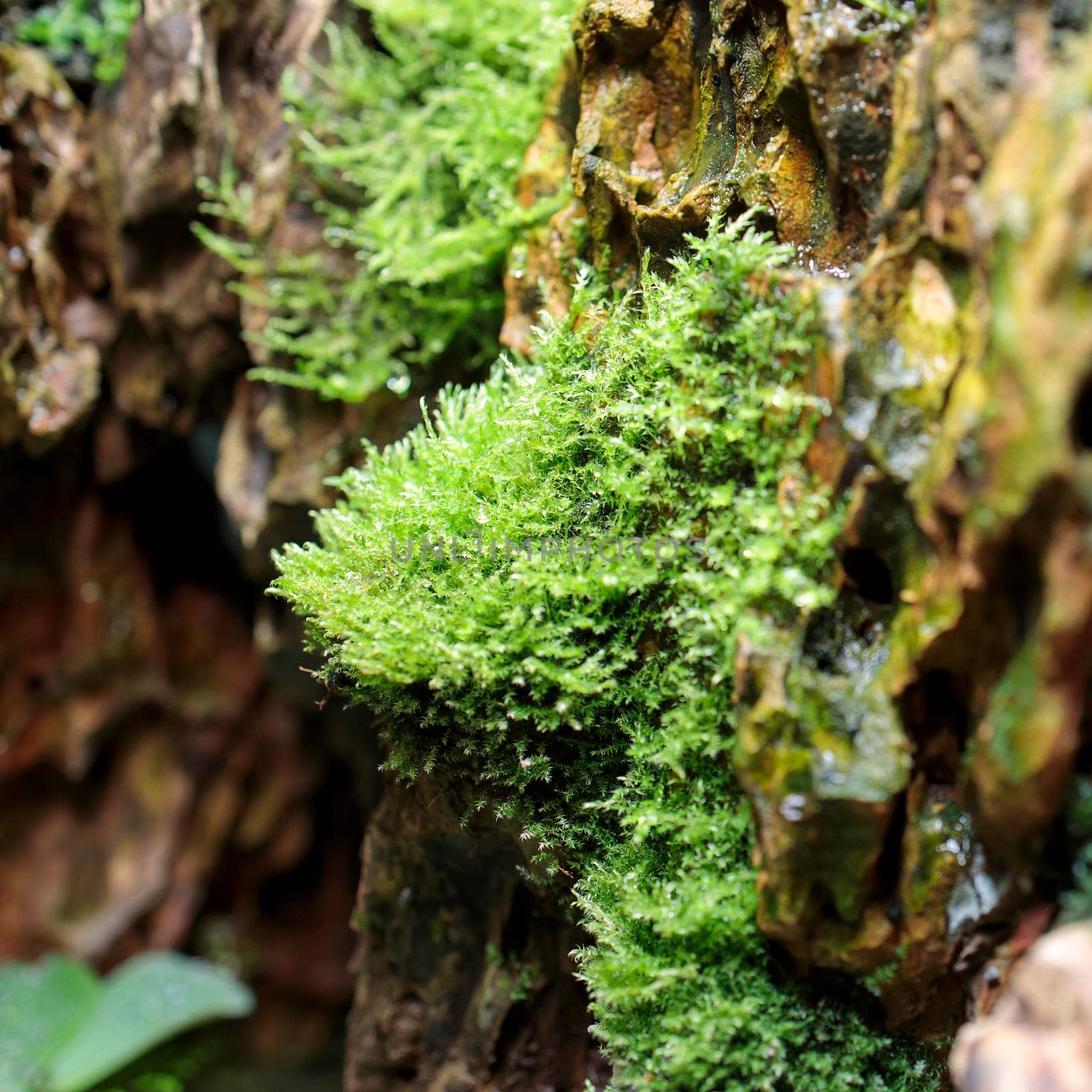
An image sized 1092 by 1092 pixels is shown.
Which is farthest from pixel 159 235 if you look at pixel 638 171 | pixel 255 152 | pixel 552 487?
pixel 552 487

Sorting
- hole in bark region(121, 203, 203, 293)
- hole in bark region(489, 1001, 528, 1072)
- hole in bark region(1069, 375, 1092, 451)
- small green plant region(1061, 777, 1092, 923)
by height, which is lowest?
hole in bark region(489, 1001, 528, 1072)

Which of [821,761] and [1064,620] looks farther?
[821,761]

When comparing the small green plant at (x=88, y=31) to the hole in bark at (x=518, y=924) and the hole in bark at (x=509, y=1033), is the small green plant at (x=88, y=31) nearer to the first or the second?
the hole in bark at (x=518, y=924)

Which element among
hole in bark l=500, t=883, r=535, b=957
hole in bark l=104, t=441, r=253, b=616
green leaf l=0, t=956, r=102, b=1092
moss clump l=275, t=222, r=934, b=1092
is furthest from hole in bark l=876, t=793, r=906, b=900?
hole in bark l=104, t=441, r=253, b=616

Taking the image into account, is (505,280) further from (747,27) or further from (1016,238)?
(1016,238)

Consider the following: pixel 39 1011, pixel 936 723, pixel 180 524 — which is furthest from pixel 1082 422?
pixel 180 524

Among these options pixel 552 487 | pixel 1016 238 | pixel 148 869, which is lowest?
pixel 148 869

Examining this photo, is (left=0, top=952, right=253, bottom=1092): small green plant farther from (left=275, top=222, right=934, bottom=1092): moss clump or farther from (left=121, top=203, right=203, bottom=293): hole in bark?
(left=121, top=203, right=203, bottom=293): hole in bark
